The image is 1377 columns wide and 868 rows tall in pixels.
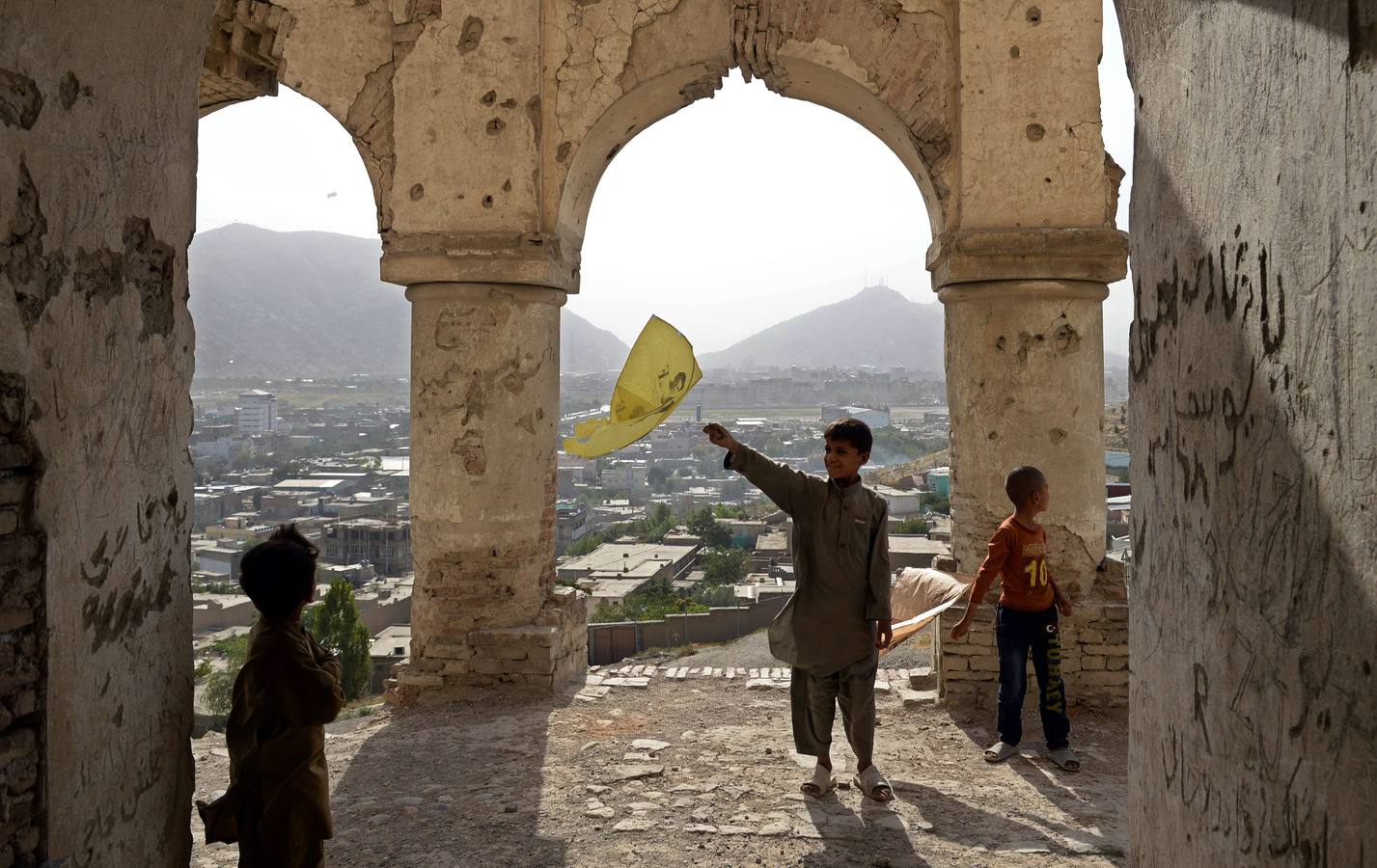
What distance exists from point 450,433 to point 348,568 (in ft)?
76.8

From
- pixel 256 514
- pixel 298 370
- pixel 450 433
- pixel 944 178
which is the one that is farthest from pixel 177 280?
pixel 298 370

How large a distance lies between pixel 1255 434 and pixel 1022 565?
2835 mm

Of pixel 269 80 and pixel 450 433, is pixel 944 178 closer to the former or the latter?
pixel 450 433

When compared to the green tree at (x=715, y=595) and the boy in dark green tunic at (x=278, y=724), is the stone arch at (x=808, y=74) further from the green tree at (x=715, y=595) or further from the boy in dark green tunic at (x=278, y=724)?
the green tree at (x=715, y=595)

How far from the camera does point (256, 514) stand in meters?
35.1

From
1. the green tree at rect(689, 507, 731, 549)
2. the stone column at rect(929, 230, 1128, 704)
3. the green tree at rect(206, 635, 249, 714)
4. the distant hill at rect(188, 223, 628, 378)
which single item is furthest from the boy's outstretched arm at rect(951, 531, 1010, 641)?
the distant hill at rect(188, 223, 628, 378)

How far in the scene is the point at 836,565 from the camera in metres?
3.96

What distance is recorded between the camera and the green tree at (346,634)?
56.2ft

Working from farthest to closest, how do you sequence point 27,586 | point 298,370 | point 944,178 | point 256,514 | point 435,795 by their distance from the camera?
point 298,370, point 256,514, point 944,178, point 435,795, point 27,586

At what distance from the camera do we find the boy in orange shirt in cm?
447

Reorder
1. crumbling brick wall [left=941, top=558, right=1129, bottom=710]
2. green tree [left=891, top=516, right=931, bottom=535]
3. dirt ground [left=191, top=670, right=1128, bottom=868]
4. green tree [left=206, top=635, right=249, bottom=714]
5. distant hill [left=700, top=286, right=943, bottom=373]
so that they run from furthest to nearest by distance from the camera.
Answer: distant hill [left=700, top=286, right=943, bottom=373] < green tree [left=891, top=516, right=931, bottom=535] < green tree [left=206, top=635, right=249, bottom=714] < crumbling brick wall [left=941, top=558, right=1129, bottom=710] < dirt ground [left=191, top=670, right=1128, bottom=868]

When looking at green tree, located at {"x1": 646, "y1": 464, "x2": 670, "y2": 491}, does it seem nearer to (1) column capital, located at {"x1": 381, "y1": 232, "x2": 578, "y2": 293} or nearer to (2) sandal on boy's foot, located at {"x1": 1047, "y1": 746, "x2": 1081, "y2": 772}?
(1) column capital, located at {"x1": 381, "y1": 232, "x2": 578, "y2": 293}

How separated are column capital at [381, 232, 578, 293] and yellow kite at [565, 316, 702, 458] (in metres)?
2.59

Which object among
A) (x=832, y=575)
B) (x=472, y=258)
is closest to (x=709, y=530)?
(x=472, y=258)
